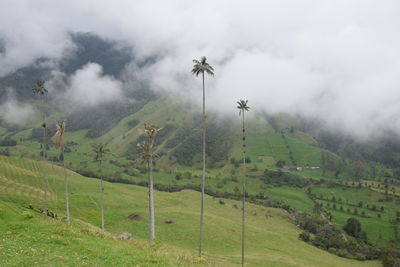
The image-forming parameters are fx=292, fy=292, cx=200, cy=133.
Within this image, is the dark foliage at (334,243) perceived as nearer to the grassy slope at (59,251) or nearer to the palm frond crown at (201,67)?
the palm frond crown at (201,67)

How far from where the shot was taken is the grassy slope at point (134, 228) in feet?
86.6

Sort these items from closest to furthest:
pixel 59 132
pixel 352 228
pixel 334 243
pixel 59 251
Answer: pixel 59 251 → pixel 59 132 → pixel 334 243 → pixel 352 228

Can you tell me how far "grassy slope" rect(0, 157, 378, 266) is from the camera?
1040 inches

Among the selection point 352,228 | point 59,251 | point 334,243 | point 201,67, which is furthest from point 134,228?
point 352,228

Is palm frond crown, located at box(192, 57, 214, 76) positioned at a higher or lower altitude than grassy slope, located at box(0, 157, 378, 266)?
higher

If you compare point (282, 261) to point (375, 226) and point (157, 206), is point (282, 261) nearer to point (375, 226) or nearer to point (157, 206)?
point (157, 206)

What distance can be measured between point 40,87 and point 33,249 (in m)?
59.7

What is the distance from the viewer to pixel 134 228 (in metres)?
100

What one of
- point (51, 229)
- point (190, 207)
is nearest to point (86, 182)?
point (190, 207)

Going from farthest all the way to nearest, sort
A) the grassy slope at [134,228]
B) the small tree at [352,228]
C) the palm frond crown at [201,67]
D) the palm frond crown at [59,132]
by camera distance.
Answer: the small tree at [352,228] → the palm frond crown at [59,132] → the palm frond crown at [201,67] → the grassy slope at [134,228]

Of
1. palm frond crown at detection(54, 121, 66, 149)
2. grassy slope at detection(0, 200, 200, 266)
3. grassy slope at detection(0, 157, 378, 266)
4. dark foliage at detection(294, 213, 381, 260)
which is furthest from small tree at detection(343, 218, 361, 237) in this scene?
grassy slope at detection(0, 200, 200, 266)

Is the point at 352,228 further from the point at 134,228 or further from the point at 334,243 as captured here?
the point at 134,228

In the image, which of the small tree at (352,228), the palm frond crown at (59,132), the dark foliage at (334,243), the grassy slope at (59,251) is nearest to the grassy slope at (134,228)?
the grassy slope at (59,251)

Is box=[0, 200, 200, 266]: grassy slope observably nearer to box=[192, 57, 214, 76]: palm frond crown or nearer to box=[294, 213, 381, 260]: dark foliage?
box=[192, 57, 214, 76]: palm frond crown
